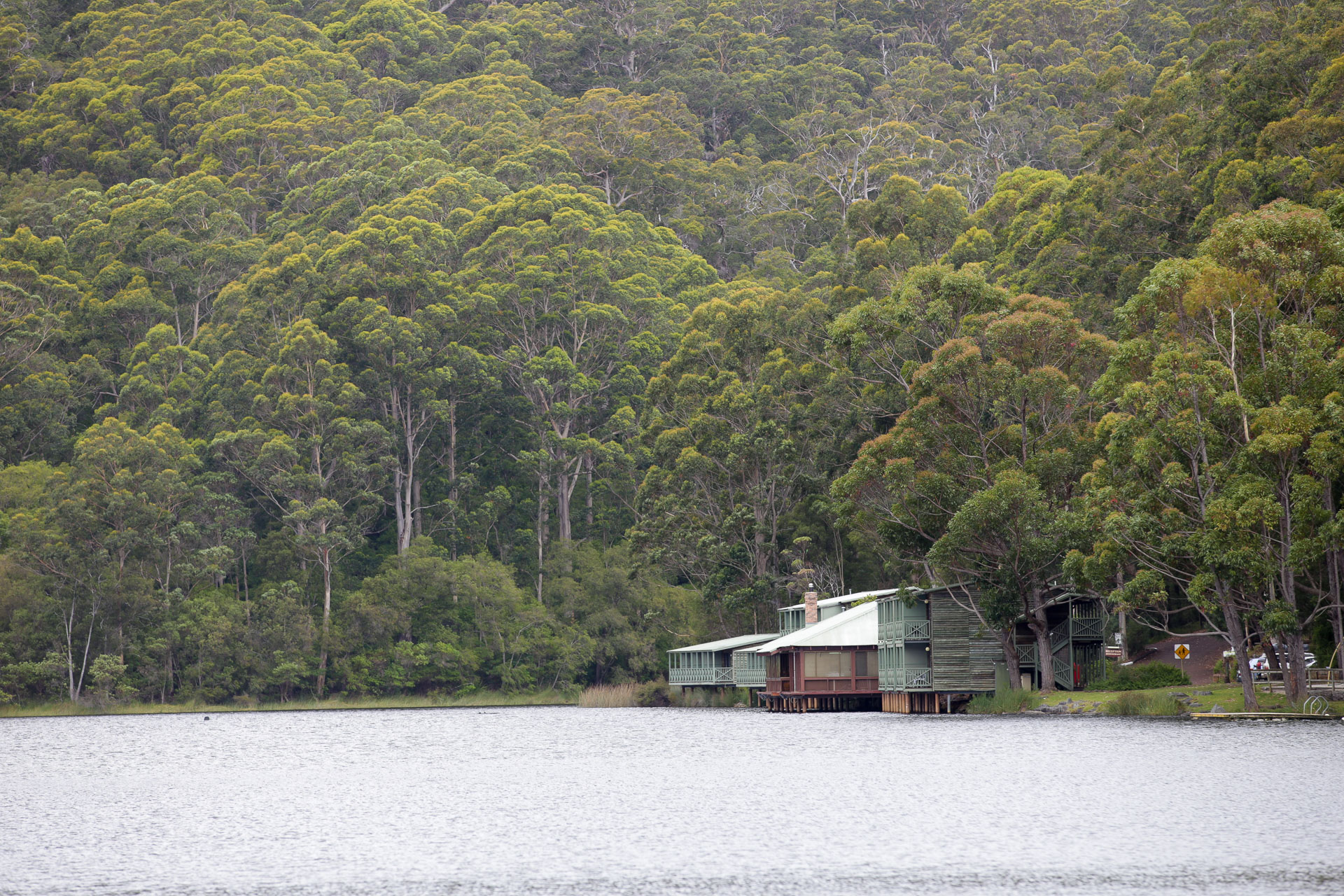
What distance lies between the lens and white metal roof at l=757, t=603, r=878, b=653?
60.4 m

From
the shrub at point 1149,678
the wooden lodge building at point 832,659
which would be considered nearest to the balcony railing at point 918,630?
the wooden lodge building at point 832,659

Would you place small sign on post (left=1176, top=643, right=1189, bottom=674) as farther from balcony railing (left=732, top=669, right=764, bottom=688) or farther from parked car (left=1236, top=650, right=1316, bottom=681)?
balcony railing (left=732, top=669, right=764, bottom=688)

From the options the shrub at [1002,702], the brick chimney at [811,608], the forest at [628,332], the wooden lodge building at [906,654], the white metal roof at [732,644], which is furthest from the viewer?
the white metal roof at [732,644]

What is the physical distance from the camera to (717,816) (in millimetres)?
24422

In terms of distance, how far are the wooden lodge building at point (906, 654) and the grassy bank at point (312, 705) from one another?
59.1 feet

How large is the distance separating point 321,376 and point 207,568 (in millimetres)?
12048

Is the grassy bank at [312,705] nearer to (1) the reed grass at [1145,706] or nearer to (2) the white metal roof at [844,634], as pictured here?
(2) the white metal roof at [844,634]

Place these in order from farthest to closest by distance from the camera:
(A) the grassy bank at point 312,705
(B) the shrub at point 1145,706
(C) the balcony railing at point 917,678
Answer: (A) the grassy bank at point 312,705 < (C) the balcony railing at point 917,678 < (B) the shrub at point 1145,706

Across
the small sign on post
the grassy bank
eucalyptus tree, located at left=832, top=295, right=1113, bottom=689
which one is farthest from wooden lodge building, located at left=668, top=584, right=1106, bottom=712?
the grassy bank

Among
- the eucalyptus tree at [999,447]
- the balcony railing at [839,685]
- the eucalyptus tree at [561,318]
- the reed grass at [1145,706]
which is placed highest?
the eucalyptus tree at [561,318]

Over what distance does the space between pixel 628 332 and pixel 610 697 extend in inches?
934

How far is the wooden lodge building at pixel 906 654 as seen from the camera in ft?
174

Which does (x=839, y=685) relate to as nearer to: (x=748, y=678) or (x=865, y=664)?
→ (x=865, y=664)

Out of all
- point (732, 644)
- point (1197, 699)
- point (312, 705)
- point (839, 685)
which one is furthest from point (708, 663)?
point (1197, 699)
